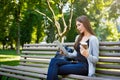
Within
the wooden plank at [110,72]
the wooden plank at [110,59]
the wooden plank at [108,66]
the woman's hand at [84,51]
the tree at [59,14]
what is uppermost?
the tree at [59,14]

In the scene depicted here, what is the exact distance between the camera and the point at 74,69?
615cm

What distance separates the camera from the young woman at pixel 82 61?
5968 mm

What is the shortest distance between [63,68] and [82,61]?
356mm

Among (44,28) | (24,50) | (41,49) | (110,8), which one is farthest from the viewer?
(44,28)

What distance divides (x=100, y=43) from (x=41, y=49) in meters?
2.29

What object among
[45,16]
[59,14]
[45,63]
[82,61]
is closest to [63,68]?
[82,61]

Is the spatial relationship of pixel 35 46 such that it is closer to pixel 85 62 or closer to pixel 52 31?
pixel 85 62

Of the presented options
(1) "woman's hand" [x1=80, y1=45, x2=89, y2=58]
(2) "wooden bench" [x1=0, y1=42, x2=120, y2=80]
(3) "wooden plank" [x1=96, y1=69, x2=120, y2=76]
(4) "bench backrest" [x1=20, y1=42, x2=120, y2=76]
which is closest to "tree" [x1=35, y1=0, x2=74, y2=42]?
(2) "wooden bench" [x1=0, y1=42, x2=120, y2=80]

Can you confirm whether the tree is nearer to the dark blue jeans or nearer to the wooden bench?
the wooden bench

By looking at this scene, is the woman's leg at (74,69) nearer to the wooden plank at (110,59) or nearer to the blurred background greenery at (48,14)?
the wooden plank at (110,59)

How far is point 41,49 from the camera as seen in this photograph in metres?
8.31

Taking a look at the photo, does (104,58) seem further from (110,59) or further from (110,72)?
(110,72)

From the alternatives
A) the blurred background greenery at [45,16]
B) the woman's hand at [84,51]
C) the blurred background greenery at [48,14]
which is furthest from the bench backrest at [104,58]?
the blurred background greenery at [48,14]

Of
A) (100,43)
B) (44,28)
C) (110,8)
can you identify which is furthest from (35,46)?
(44,28)
